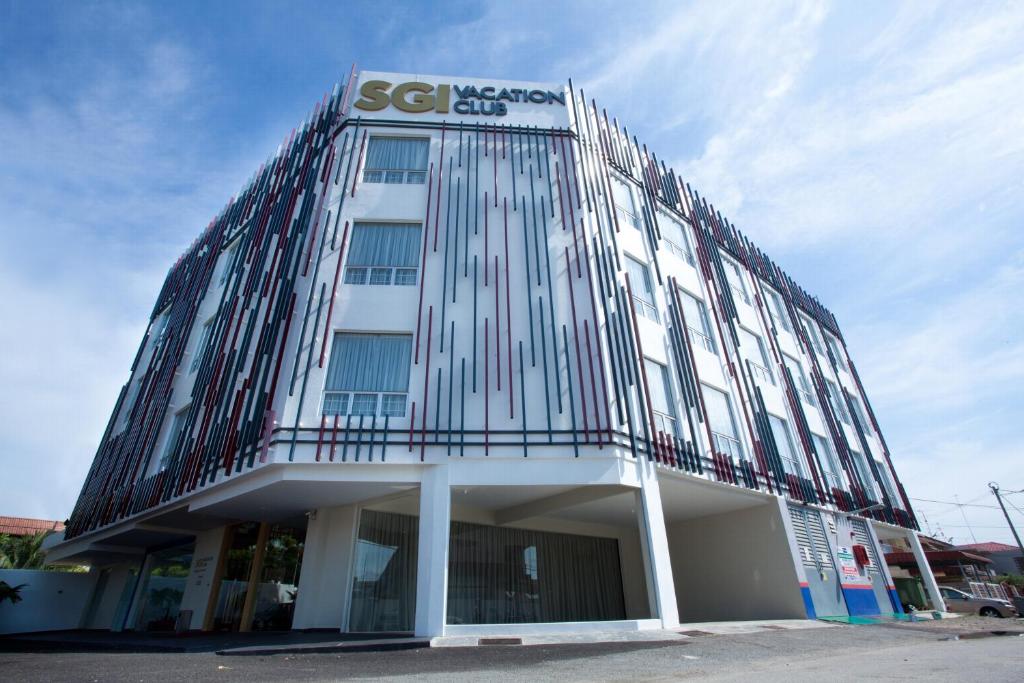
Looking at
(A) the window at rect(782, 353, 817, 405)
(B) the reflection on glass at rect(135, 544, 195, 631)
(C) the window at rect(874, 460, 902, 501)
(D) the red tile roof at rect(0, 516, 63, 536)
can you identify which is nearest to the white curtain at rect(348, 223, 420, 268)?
(B) the reflection on glass at rect(135, 544, 195, 631)

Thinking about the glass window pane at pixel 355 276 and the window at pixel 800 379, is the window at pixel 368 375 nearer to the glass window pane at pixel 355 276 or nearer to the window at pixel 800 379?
the glass window pane at pixel 355 276

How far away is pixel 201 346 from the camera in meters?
18.1

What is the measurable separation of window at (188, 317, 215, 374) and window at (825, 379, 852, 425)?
923 inches

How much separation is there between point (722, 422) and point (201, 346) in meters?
16.4

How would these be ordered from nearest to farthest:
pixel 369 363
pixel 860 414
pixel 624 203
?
pixel 369 363, pixel 624 203, pixel 860 414

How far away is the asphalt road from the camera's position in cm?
611

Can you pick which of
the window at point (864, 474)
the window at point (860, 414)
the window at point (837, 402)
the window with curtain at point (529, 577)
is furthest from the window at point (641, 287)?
the window at point (860, 414)

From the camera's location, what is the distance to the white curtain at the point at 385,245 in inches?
542

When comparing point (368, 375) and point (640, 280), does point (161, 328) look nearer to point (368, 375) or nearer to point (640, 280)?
point (368, 375)

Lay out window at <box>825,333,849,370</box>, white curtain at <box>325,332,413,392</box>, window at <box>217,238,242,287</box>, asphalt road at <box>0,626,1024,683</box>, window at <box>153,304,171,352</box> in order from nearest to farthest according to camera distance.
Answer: asphalt road at <box>0,626,1024,683</box>, white curtain at <box>325,332,413,392</box>, window at <box>217,238,242,287</box>, window at <box>153,304,171,352</box>, window at <box>825,333,849,370</box>

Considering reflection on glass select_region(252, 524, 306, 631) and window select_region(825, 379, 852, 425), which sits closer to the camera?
reflection on glass select_region(252, 524, 306, 631)

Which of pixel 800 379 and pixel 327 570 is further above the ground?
pixel 800 379

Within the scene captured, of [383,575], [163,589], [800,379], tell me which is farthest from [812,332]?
[163,589]

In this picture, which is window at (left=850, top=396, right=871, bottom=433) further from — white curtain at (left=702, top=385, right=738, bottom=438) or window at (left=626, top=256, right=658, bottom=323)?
window at (left=626, top=256, right=658, bottom=323)
